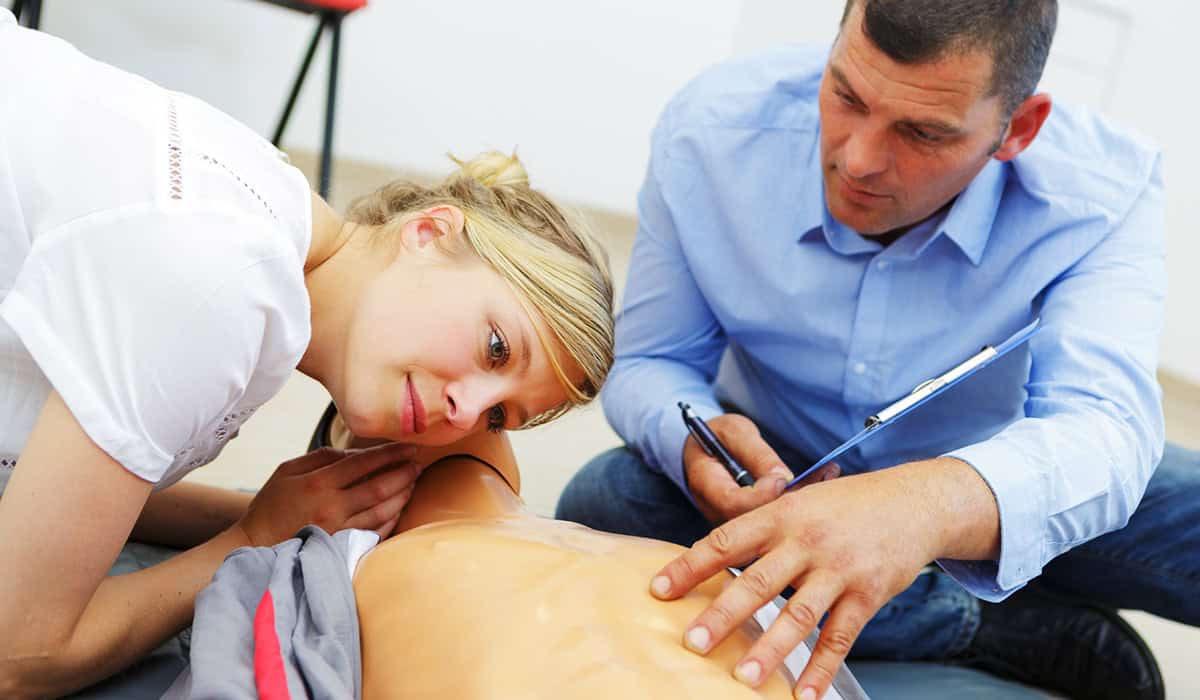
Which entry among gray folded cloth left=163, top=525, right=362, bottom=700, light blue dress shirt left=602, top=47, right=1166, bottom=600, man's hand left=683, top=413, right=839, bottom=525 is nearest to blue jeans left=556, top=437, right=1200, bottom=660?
light blue dress shirt left=602, top=47, right=1166, bottom=600

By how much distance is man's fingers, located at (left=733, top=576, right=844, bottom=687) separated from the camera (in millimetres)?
1096

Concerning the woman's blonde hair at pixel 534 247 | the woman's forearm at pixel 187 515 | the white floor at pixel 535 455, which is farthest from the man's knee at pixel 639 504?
the woman's forearm at pixel 187 515

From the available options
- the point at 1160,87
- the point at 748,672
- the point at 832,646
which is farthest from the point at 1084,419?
the point at 1160,87

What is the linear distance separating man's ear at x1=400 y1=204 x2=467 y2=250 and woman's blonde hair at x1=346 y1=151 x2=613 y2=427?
1 cm

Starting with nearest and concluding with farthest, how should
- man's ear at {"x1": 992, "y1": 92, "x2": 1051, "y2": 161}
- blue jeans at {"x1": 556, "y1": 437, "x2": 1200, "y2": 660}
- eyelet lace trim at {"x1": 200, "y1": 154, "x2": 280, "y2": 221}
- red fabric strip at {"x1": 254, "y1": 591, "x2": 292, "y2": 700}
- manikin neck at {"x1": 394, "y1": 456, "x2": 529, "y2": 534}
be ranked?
red fabric strip at {"x1": 254, "y1": 591, "x2": 292, "y2": 700} → eyelet lace trim at {"x1": 200, "y1": 154, "x2": 280, "y2": 221} → manikin neck at {"x1": 394, "y1": 456, "x2": 529, "y2": 534} → man's ear at {"x1": 992, "y1": 92, "x2": 1051, "y2": 161} → blue jeans at {"x1": 556, "y1": 437, "x2": 1200, "y2": 660}

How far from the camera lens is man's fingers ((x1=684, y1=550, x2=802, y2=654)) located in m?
1.10

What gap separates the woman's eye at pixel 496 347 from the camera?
1.36 meters

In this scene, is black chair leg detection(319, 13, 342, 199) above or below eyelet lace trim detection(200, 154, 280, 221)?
below

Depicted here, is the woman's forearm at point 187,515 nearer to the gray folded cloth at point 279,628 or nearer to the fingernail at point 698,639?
the gray folded cloth at point 279,628

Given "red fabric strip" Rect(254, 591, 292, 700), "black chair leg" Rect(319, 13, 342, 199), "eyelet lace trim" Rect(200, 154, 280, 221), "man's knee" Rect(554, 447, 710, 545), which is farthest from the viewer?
"black chair leg" Rect(319, 13, 342, 199)

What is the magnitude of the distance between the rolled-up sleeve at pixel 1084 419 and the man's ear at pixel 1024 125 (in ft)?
0.63

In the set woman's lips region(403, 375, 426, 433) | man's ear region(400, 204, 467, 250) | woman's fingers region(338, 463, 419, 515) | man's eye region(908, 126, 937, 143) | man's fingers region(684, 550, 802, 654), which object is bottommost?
woman's fingers region(338, 463, 419, 515)

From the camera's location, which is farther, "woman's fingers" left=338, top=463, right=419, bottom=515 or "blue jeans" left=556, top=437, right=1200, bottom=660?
"blue jeans" left=556, top=437, right=1200, bottom=660

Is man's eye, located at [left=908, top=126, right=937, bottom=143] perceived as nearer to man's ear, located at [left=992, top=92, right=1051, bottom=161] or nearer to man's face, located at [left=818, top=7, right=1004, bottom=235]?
man's face, located at [left=818, top=7, right=1004, bottom=235]
